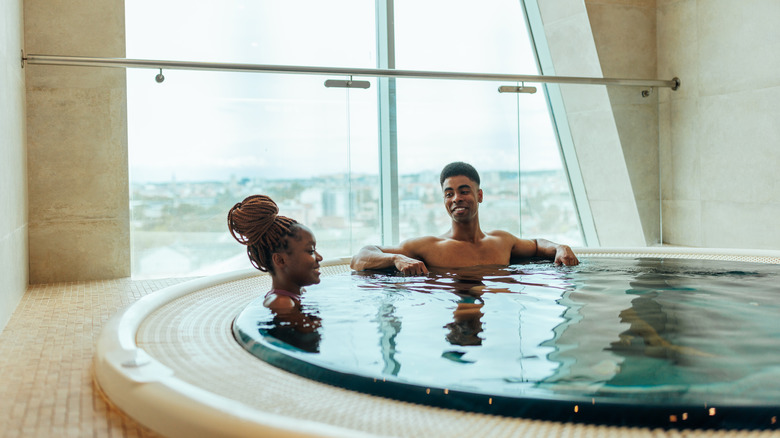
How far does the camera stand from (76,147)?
3652 mm

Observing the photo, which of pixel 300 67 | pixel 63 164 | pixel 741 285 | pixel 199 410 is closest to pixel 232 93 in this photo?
pixel 300 67

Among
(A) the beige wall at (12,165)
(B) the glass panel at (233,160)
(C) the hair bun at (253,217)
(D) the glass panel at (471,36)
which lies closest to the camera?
(C) the hair bun at (253,217)

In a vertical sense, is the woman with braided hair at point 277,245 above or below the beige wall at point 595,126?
below

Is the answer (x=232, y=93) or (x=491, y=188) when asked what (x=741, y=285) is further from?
(x=232, y=93)

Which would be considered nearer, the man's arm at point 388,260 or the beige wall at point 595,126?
the man's arm at point 388,260

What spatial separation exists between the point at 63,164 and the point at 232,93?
1037mm

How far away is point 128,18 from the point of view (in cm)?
409

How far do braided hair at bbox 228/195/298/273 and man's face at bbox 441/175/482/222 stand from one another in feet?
3.96

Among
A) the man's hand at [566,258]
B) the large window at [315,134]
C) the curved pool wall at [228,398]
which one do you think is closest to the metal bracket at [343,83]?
the large window at [315,134]

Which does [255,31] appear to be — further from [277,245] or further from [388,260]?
[277,245]

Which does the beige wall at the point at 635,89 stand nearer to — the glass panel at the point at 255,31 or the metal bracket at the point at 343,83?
the glass panel at the point at 255,31

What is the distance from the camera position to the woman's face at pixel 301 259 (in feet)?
6.41

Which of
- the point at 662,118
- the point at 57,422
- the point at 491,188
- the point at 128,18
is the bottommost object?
the point at 57,422

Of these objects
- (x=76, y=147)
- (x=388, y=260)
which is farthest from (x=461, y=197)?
(x=76, y=147)
